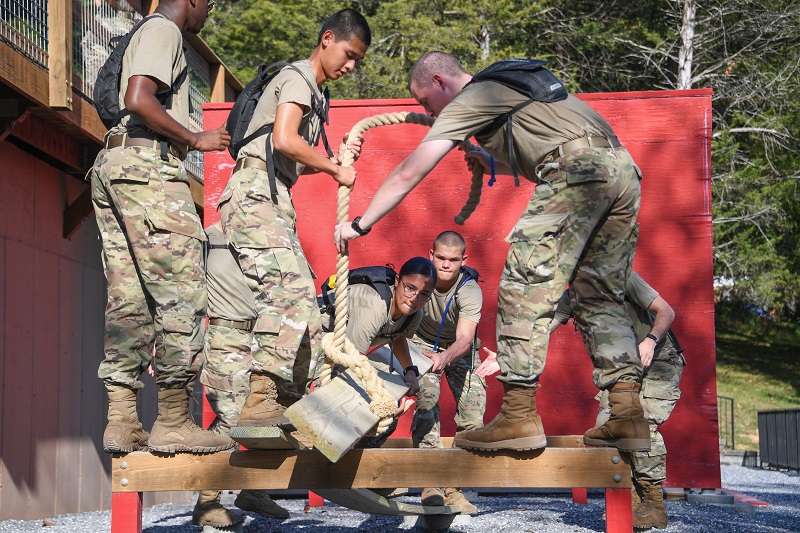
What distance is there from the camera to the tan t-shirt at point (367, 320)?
5500 millimetres

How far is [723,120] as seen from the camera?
23.1 m

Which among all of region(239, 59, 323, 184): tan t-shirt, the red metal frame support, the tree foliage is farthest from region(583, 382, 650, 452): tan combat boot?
the tree foliage

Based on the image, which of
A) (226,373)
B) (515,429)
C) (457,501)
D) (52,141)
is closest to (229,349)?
(226,373)

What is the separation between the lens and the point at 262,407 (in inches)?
159

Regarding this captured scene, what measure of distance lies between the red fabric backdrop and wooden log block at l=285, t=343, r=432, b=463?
4.48m

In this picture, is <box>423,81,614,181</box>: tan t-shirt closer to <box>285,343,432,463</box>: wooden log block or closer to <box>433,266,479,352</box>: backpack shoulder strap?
<box>285,343,432,463</box>: wooden log block

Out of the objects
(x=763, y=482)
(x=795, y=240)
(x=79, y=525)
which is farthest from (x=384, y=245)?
(x=795, y=240)

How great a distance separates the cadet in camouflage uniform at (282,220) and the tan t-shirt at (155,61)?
0.39m

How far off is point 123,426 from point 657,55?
70.2 feet

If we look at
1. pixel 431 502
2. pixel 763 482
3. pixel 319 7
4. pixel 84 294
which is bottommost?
pixel 763 482

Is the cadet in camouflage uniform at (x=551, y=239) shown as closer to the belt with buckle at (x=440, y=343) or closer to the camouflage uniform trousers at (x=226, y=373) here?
the camouflage uniform trousers at (x=226, y=373)

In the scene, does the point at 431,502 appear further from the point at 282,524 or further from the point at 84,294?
the point at 84,294

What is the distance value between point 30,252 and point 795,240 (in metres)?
22.1

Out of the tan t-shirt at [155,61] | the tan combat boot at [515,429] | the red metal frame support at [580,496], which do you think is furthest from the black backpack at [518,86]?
the red metal frame support at [580,496]
